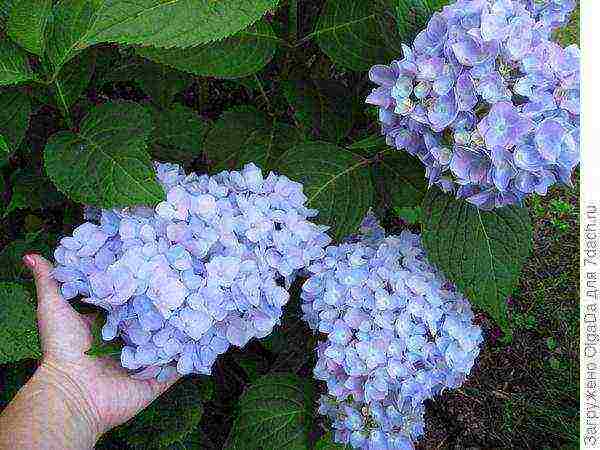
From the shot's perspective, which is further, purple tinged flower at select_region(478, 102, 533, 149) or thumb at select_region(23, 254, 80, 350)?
thumb at select_region(23, 254, 80, 350)

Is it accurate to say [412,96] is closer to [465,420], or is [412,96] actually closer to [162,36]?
[162,36]

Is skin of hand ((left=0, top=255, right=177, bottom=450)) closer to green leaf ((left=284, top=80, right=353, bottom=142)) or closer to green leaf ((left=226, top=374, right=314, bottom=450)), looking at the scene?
green leaf ((left=226, top=374, right=314, bottom=450))

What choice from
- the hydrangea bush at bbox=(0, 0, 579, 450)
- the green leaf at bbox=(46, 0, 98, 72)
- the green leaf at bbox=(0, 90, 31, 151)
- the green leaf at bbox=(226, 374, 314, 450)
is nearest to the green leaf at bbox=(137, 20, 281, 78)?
the hydrangea bush at bbox=(0, 0, 579, 450)

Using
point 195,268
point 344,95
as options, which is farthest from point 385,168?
point 195,268

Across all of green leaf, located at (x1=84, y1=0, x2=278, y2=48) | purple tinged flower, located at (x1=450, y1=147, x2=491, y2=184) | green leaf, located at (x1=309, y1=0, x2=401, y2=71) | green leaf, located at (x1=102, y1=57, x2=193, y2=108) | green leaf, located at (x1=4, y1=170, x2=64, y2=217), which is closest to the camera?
green leaf, located at (x1=84, y1=0, x2=278, y2=48)

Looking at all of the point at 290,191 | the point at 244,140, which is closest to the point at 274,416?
the point at 290,191

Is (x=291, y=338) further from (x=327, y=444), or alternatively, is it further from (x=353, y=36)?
(x=353, y=36)

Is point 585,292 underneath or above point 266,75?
underneath
